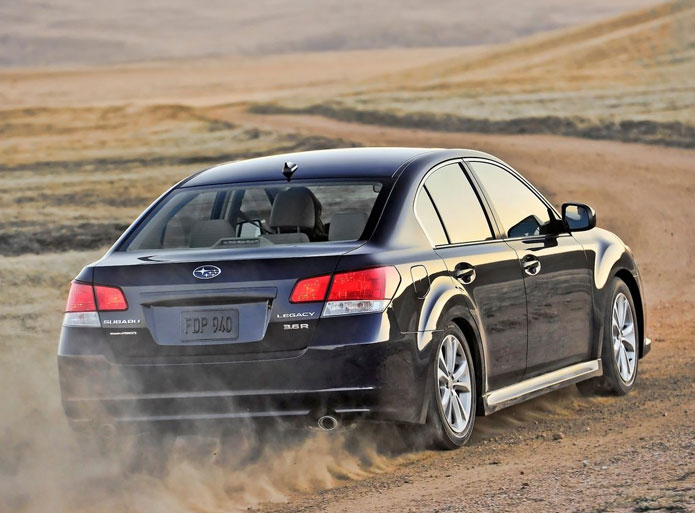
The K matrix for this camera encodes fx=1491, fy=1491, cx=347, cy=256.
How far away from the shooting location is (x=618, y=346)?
9.16 meters

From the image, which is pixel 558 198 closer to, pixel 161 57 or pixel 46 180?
pixel 46 180

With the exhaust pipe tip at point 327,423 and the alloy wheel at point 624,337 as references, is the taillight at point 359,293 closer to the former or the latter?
the exhaust pipe tip at point 327,423

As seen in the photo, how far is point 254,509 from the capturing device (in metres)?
6.35

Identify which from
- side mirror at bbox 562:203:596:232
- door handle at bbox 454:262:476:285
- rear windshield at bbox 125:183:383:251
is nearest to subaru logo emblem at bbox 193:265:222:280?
rear windshield at bbox 125:183:383:251

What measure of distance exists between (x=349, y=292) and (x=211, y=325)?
2.04 ft

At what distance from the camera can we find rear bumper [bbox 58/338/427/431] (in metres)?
6.46

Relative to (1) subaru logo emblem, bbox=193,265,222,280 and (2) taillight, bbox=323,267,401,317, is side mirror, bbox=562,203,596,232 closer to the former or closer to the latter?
(2) taillight, bbox=323,267,401,317

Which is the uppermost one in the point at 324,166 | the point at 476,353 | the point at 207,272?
the point at 324,166

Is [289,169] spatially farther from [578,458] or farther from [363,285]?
[578,458]

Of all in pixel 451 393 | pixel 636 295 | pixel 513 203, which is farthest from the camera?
pixel 636 295

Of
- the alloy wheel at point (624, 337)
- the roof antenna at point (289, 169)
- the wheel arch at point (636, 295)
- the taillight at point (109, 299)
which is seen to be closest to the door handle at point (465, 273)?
the roof antenna at point (289, 169)

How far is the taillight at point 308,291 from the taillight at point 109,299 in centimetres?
79

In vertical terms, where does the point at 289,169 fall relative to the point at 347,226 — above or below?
above

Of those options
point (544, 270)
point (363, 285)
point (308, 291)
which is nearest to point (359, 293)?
point (363, 285)
